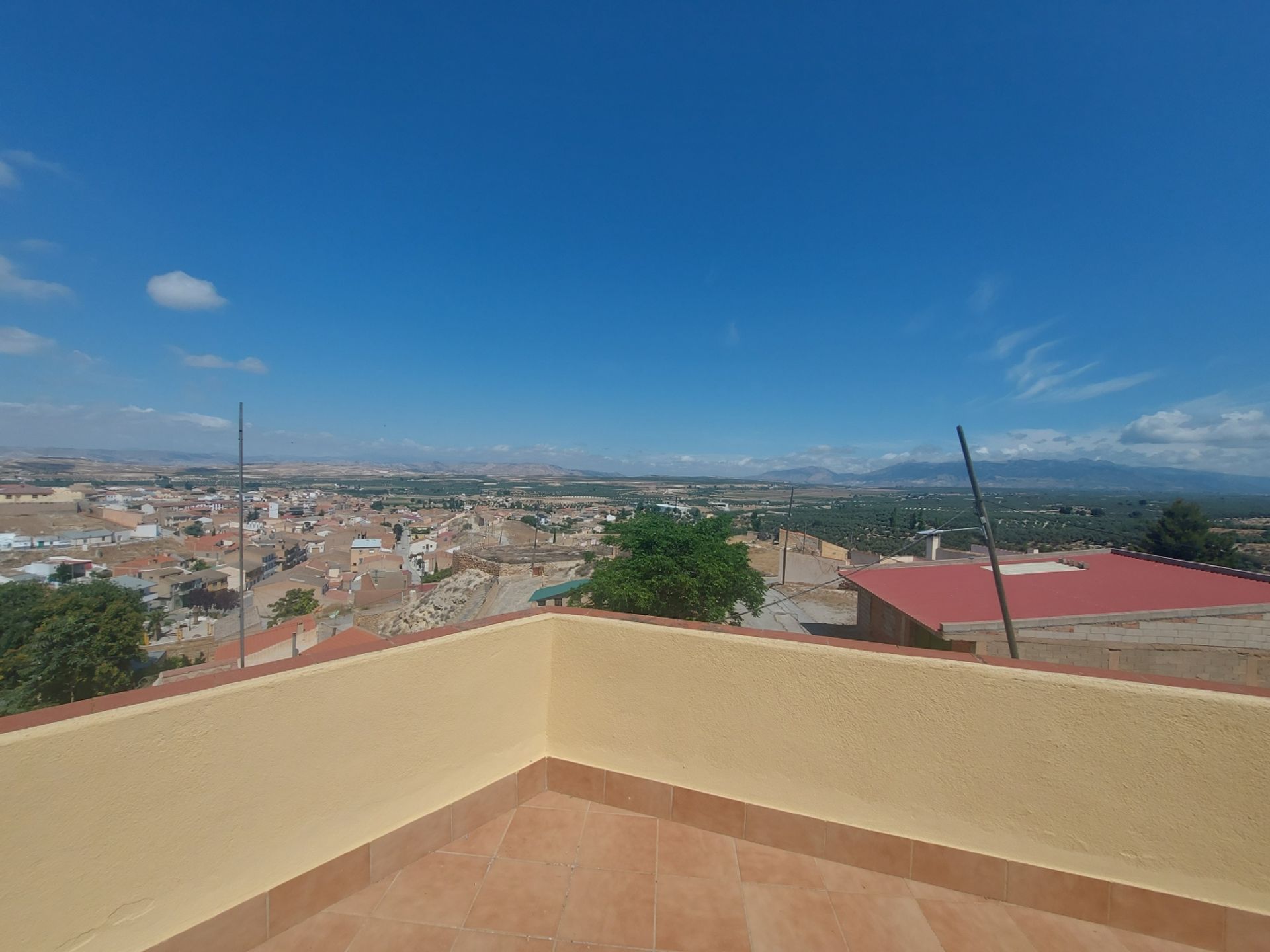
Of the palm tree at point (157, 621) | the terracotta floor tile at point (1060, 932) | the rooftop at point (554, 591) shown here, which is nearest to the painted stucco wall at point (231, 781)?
the terracotta floor tile at point (1060, 932)

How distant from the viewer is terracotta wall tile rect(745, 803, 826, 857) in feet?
7.17

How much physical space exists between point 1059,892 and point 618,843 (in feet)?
5.58

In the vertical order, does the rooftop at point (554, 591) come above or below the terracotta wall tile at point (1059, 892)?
below

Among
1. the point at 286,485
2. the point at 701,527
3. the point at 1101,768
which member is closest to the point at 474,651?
the point at 1101,768

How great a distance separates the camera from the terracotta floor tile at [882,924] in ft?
5.81

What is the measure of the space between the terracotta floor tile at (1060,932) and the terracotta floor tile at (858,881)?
0.38 metres

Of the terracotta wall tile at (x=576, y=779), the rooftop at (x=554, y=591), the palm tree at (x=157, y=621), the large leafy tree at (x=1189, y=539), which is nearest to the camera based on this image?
the terracotta wall tile at (x=576, y=779)

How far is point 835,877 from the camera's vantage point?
208 cm

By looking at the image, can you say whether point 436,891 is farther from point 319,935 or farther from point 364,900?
point 319,935

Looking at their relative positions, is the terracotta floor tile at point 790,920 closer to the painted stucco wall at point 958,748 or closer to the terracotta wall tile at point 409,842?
the painted stucco wall at point 958,748

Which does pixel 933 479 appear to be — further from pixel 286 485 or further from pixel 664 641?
pixel 664 641

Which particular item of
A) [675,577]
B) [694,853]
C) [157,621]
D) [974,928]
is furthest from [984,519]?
[157,621]

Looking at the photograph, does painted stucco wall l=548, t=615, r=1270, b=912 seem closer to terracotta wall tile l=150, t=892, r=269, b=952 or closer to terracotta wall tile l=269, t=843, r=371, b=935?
terracotta wall tile l=269, t=843, r=371, b=935

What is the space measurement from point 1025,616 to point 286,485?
147ft
